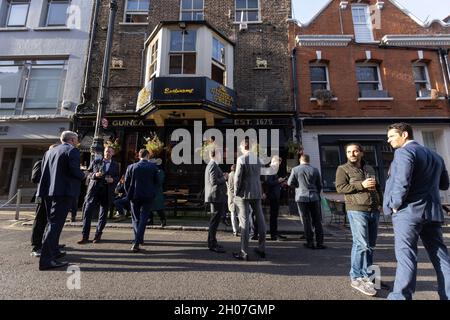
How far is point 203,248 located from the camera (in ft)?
16.2

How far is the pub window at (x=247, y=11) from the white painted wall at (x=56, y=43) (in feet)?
25.2

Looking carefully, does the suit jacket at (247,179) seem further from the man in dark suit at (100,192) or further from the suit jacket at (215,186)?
the man in dark suit at (100,192)

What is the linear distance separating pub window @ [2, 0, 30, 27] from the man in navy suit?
17.5 meters

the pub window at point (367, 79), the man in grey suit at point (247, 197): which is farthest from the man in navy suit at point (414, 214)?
the pub window at point (367, 79)

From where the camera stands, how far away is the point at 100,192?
536 centimetres

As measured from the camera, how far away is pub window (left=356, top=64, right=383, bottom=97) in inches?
450

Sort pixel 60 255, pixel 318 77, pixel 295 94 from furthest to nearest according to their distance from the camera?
pixel 318 77, pixel 295 94, pixel 60 255

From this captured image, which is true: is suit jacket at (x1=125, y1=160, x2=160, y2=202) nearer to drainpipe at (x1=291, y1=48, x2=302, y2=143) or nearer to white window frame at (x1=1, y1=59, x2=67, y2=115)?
drainpipe at (x1=291, y1=48, x2=302, y2=143)

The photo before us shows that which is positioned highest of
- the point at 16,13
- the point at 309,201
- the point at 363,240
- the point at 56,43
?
the point at 16,13

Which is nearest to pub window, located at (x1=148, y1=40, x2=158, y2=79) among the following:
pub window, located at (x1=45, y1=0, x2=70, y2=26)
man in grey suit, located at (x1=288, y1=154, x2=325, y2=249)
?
pub window, located at (x1=45, y1=0, x2=70, y2=26)

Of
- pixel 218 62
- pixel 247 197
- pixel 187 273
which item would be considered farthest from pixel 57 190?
pixel 218 62

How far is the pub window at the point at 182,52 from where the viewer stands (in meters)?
10.7

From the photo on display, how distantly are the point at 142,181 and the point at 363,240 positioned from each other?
376cm

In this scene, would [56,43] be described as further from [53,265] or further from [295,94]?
[53,265]
